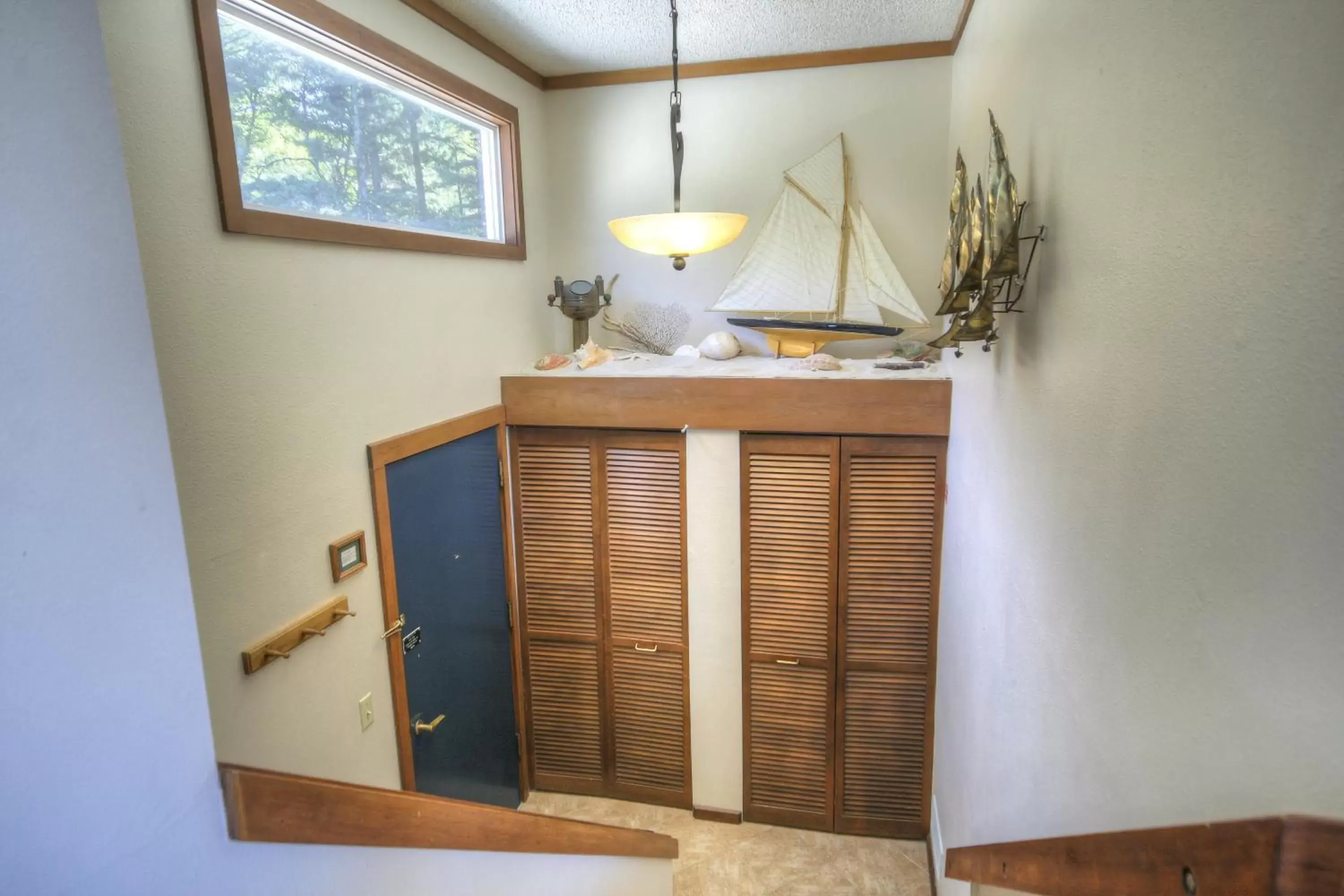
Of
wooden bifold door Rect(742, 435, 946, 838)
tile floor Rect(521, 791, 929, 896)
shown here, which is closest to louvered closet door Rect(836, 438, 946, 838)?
wooden bifold door Rect(742, 435, 946, 838)

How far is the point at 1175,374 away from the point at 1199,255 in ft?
0.45

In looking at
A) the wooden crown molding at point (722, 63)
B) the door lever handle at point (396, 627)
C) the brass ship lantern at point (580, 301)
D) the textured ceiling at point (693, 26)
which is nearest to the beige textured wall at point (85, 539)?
the door lever handle at point (396, 627)

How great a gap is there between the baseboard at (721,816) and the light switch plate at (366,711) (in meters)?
1.82

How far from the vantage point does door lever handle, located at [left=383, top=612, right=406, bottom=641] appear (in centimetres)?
229

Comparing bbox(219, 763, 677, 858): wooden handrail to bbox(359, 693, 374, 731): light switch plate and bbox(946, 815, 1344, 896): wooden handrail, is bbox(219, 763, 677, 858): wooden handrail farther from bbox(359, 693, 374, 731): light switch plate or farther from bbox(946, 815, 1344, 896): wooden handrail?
bbox(946, 815, 1344, 896): wooden handrail

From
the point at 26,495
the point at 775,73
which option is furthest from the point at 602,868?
the point at 775,73

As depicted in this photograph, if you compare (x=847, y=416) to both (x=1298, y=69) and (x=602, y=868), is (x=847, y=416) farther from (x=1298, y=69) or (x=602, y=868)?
(x=1298, y=69)

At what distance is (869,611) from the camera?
3.03 metres

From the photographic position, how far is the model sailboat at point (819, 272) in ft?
10.2

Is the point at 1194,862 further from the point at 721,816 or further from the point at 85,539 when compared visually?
the point at 721,816

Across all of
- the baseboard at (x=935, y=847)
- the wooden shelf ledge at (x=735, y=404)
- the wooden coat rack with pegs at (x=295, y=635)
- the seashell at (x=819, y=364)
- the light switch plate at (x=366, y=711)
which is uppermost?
the seashell at (x=819, y=364)

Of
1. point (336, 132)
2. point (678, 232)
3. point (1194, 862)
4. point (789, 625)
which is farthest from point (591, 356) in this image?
point (1194, 862)

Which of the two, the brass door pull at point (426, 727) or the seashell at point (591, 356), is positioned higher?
the seashell at point (591, 356)

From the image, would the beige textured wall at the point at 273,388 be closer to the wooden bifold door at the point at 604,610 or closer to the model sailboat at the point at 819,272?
the wooden bifold door at the point at 604,610
